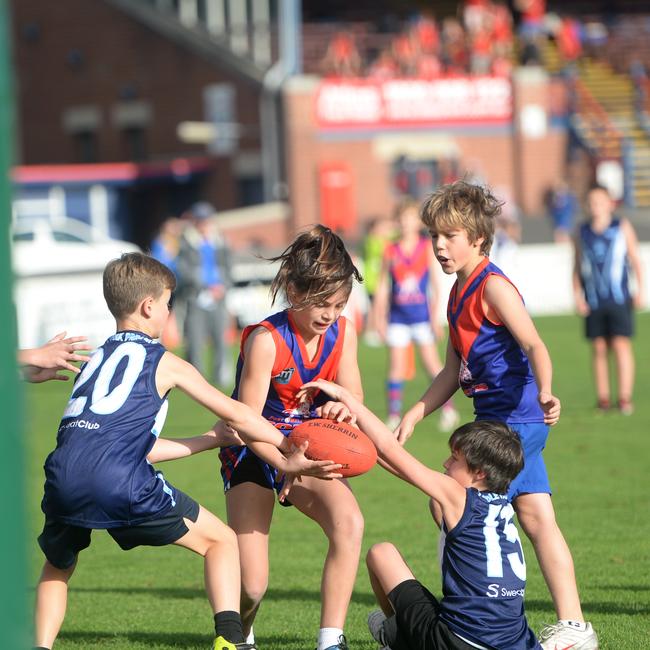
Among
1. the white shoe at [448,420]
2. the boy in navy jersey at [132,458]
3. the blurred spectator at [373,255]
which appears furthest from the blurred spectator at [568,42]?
→ the boy in navy jersey at [132,458]

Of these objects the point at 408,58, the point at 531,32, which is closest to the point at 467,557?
the point at 408,58

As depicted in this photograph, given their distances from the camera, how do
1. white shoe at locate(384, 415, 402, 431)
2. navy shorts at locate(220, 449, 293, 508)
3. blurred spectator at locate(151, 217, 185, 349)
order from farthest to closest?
blurred spectator at locate(151, 217, 185, 349)
white shoe at locate(384, 415, 402, 431)
navy shorts at locate(220, 449, 293, 508)

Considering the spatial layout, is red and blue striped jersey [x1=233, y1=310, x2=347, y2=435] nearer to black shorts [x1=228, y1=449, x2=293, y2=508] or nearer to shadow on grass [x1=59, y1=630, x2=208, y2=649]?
black shorts [x1=228, y1=449, x2=293, y2=508]

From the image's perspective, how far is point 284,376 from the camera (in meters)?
5.09

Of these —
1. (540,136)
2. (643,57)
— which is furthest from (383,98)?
(643,57)

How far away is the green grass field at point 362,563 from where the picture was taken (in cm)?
572

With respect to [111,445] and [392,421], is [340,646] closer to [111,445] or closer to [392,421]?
[111,445]

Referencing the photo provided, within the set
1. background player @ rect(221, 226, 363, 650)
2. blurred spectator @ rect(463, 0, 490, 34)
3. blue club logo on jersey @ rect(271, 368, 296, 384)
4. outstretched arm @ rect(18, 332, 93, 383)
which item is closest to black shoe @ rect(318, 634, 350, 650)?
background player @ rect(221, 226, 363, 650)

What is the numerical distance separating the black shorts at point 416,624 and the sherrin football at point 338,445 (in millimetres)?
478

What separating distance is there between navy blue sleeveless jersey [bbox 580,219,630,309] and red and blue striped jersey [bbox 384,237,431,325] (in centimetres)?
147

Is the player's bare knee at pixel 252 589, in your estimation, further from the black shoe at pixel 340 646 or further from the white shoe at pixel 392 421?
the white shoe at pixel 392 421

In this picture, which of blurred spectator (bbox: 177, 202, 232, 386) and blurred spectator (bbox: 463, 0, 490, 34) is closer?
blurred spectator (bbox: 177, 202, 232, 386)

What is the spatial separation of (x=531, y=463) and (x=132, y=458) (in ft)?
5.35

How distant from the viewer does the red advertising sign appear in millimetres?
36094
